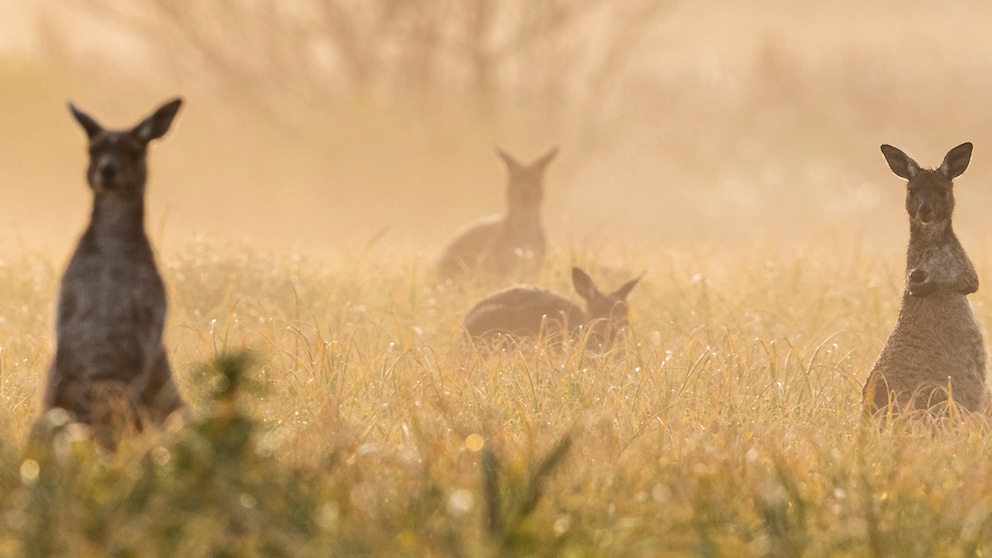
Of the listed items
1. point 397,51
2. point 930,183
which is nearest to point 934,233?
point 930,183

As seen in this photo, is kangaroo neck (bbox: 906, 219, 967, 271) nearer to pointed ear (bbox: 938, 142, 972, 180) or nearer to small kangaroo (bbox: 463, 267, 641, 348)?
pointed ear (bbox: 938, 142, 972, 180)

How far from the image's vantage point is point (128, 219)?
14.3 ft

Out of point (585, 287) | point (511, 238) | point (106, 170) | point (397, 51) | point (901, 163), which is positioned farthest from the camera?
point (397, 51)

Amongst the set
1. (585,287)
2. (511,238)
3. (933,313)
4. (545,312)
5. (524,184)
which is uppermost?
(524,184)

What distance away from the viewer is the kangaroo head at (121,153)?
4.24 metres

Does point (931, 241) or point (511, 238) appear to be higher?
point (511, 238)

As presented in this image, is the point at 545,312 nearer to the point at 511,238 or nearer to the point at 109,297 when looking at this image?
the point at 511,238

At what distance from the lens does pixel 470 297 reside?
10.1m

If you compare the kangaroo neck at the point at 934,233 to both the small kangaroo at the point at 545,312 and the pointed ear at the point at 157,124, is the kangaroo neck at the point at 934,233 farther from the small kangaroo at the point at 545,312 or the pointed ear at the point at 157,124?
the pointed ear at the point at 157,124

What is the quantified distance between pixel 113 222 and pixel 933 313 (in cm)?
383

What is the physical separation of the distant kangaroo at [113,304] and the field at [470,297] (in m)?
0.24

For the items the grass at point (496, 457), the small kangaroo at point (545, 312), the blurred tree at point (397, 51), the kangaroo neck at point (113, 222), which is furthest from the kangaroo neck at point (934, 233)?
the blurred tree at point (397, 51)

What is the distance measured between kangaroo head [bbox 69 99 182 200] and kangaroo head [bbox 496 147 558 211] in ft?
24.5

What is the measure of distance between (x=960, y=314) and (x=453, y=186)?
1496cm
